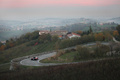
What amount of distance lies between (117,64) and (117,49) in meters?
9.04

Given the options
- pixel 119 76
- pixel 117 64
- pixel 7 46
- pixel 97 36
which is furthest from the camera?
pixel 7 46

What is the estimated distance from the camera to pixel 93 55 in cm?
1499

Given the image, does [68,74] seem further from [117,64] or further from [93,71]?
[117,64]

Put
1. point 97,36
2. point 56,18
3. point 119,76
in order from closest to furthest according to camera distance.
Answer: point 119,76 → point 97,36 → point 56,18

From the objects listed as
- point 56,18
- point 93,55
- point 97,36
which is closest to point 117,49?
point 93,55

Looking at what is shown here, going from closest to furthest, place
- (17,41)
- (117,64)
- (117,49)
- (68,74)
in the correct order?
(68,74) < (117,64) < (117,49) < (17,41)

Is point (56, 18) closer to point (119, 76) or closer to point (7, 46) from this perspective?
point (7, 46)

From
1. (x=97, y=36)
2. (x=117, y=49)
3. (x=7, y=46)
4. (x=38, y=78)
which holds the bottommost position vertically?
(x=7, y=46)

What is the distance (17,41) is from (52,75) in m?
39.8

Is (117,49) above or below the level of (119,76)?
below

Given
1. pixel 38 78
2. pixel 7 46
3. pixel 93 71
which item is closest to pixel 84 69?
pixel 93 71

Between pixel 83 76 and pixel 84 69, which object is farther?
pixel 84 69

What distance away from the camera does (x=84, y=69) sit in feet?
17.5

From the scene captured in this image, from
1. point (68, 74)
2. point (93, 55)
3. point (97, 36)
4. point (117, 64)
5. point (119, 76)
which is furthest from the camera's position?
point (97, 36)
